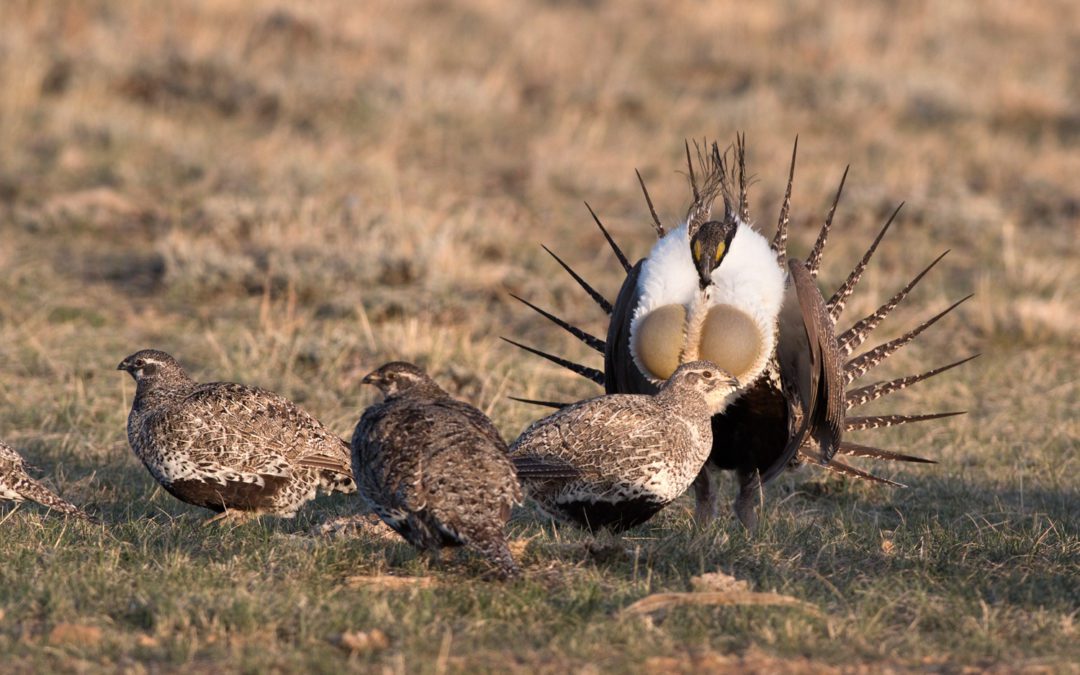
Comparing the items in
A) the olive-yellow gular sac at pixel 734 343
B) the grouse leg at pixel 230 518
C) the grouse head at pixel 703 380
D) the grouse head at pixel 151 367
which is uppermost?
the olive-yellow gular sac at pixel 734 343

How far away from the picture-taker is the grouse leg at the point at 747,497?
4.82 m

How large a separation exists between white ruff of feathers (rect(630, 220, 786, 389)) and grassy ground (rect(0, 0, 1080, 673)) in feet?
1.90

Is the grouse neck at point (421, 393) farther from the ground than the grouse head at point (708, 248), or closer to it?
closer to it

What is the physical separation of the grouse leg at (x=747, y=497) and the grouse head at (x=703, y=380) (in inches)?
16.3

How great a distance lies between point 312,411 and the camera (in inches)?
Result: 242

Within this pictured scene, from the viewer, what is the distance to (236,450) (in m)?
4.55

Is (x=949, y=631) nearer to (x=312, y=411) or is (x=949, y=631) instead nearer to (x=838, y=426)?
(x=838, y=426)

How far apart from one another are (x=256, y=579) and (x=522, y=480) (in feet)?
2.52

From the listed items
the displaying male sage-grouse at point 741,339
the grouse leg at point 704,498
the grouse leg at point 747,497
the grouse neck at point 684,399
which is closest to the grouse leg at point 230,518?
the displaying male sage-grouse at point 741,339

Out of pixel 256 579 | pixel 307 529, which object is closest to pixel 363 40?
pixel 307 529

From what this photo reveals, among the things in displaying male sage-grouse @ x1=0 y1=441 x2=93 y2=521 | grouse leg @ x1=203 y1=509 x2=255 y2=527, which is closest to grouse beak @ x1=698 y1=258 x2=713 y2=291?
grouse leg @ x1=203 y1=509 x2=255 y2=527

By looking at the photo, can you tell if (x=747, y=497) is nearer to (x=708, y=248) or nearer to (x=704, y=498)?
(x=704, y=498)

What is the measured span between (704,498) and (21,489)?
209 centimetres

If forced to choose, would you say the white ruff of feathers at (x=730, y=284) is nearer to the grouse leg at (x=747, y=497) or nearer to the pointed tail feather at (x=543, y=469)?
the grouse leg at (x=747, y=497)
